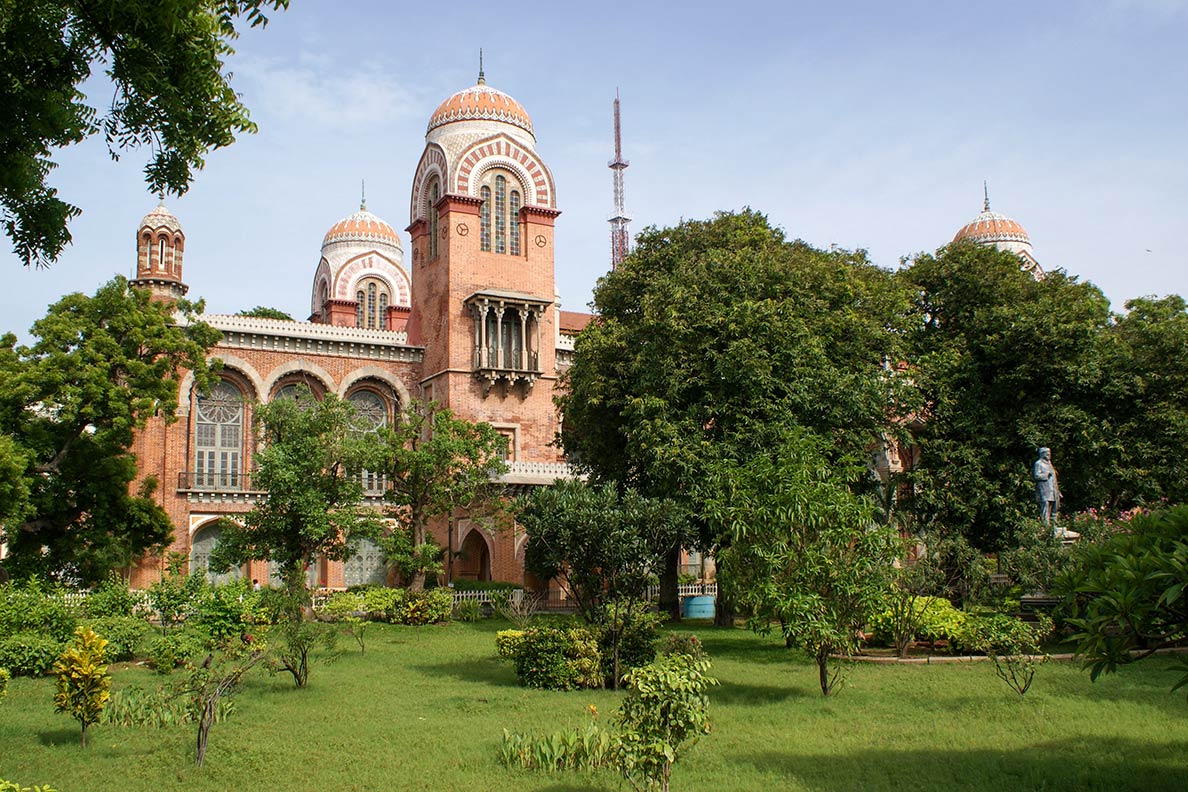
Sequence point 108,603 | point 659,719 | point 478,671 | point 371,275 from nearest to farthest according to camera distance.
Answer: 1. point 659,719
2. point 478,671
3. point 108,603
4. point 371,275

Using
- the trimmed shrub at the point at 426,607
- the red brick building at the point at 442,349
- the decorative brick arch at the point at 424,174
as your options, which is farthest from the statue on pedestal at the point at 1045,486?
the decorative brick arch at the point at 424,174

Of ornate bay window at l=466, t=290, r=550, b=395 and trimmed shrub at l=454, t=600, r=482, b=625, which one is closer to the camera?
trimmed shrub at l=454, t=600, r=482, b=625

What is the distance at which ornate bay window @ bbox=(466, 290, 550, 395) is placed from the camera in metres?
30.3

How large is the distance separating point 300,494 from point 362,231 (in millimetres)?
24242

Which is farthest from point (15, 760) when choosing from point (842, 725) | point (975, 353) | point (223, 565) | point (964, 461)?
point (975, 353)

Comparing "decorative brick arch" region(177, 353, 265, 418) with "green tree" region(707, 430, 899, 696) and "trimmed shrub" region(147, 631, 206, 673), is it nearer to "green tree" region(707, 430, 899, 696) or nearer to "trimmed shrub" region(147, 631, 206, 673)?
"trimmed shrub" region(147, 631, 206, 673)

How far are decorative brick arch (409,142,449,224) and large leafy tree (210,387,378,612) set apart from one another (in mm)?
12047

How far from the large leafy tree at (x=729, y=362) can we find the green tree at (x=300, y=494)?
5.26 meters

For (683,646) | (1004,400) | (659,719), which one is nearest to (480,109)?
(1004,400)

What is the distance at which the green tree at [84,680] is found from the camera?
31.0 ft

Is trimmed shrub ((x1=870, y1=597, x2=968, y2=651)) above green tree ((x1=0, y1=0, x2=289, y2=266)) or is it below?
below

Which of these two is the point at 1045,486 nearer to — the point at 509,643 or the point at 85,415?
the point at 509,643

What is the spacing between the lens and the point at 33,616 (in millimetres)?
14711

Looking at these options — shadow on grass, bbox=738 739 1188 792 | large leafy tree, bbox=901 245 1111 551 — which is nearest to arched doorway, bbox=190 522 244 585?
large leafy tree, bbox=901 245 1111 551
